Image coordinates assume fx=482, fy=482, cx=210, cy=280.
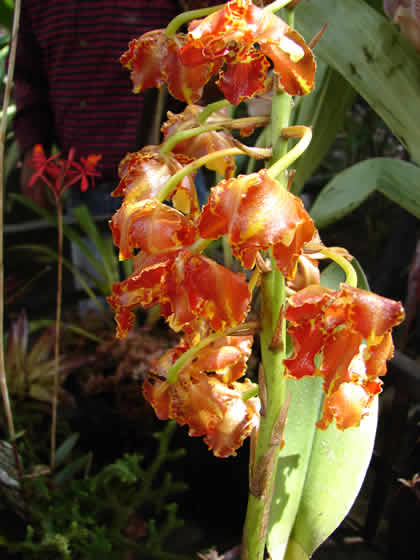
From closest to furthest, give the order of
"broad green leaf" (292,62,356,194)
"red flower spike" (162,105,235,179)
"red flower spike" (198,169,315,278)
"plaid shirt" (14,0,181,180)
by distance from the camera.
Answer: "red flower spike" (198,169,315,278), "red flower spike" (162,105,235,179), "broad green leaf" (292,62,356,194), "plaid shirt" (14,0,181,180)

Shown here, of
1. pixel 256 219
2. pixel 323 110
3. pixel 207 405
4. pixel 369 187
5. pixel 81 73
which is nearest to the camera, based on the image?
pixel 256 219

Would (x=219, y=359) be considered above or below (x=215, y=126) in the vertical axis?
below

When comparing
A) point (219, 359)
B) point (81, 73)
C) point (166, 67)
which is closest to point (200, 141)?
point (166, 67)

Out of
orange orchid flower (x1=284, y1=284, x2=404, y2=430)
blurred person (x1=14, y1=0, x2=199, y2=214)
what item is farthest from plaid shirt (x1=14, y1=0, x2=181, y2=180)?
orange orchid flower (x1=284, y1=284, x2=404, y2=430)

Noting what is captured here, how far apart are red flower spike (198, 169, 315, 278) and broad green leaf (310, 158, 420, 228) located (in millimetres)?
217

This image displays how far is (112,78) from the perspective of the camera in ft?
3.38

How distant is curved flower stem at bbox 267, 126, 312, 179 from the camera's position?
0.82 ft

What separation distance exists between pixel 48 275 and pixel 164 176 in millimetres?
1289

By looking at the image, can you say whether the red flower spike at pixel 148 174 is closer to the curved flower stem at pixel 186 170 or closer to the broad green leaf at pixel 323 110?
the curved flower stem at pixel 186 170

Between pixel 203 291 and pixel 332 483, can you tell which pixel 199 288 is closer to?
pixel 203 291

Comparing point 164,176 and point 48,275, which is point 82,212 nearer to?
point 48,275

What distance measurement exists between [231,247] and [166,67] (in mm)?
153

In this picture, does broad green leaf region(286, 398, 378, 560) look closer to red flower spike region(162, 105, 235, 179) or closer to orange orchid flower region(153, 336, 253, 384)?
orange orchid flower region(153, 336, 253, 384)

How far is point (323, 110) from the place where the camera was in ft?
1.90
